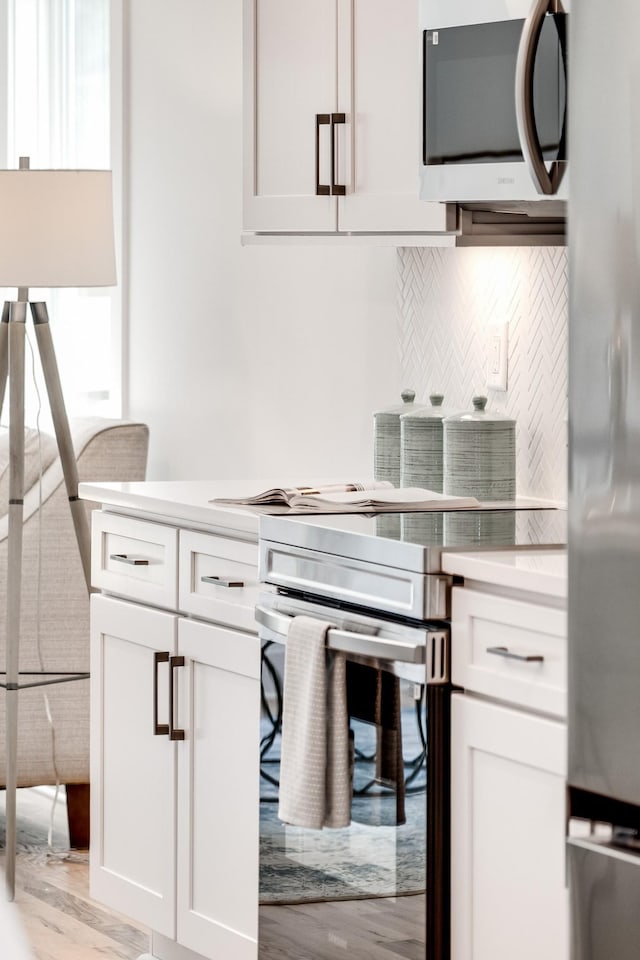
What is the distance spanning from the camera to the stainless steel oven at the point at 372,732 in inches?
86.3

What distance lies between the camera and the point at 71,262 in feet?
11.6

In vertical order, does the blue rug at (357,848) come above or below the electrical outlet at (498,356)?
below

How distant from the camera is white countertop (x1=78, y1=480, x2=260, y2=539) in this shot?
270 cm

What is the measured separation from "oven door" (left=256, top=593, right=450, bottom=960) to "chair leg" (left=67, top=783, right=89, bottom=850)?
1421 mm

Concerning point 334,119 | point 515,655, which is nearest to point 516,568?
point 515,655

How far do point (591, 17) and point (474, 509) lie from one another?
47.4 inches

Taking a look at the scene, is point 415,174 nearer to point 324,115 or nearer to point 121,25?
point 324,115

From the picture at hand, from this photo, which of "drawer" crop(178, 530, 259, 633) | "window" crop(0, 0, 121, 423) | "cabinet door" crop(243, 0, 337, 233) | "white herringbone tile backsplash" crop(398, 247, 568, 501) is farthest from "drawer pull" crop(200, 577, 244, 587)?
"window" crop(0, 0, 121, 423)

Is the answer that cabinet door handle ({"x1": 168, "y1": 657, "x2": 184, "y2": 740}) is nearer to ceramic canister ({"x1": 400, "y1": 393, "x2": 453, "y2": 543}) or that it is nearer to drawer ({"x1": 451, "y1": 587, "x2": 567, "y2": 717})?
ceramic canister ({"x1": 400, "y1": 393, "x2": 453, "y2": 543})

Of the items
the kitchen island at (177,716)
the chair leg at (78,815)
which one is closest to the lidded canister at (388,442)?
the kitchen island at (177,716)

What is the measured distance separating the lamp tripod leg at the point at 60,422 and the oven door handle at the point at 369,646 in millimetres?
1254

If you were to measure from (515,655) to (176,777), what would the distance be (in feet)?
3.53

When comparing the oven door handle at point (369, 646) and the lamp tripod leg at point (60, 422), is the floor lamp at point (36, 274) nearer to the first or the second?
the lamp tripod leg at point (60, 422)

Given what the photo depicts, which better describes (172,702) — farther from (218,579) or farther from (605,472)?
(605,472)
